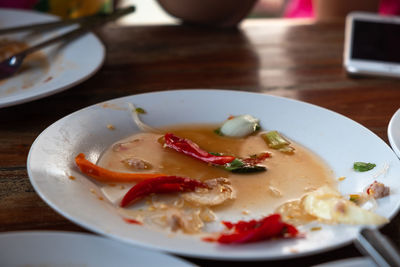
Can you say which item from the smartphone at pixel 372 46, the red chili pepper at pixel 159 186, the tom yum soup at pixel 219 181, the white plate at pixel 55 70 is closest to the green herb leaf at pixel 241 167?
the tom yum soup at pixel 219 181

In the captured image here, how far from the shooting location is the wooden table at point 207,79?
1.02 meters

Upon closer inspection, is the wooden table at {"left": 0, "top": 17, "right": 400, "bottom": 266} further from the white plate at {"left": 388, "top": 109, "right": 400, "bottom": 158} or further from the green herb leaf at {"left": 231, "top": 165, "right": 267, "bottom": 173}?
the green herb leaf at {"left": 231, "top": 165, "right": 267, "bottom": 173}

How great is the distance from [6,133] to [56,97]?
0.86 ft

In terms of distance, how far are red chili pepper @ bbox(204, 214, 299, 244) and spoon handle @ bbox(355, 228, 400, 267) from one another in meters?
0.11

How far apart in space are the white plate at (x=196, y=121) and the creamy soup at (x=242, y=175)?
39mm

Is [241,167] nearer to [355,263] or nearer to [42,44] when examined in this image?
[355,263]

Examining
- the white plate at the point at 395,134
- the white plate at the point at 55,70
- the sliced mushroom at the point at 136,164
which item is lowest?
the sliced mushroom at the point at 136,164

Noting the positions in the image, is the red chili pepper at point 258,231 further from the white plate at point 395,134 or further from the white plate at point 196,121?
the white plate at point 395,134

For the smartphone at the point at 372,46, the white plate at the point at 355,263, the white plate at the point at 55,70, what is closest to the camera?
the white plate at the point at 355,263

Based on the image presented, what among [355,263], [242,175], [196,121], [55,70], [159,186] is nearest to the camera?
[355,263]

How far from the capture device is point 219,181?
104 cm

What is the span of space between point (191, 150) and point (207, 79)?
60cm

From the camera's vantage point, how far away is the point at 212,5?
2.14m

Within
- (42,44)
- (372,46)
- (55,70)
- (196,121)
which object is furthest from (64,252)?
(372,46)
